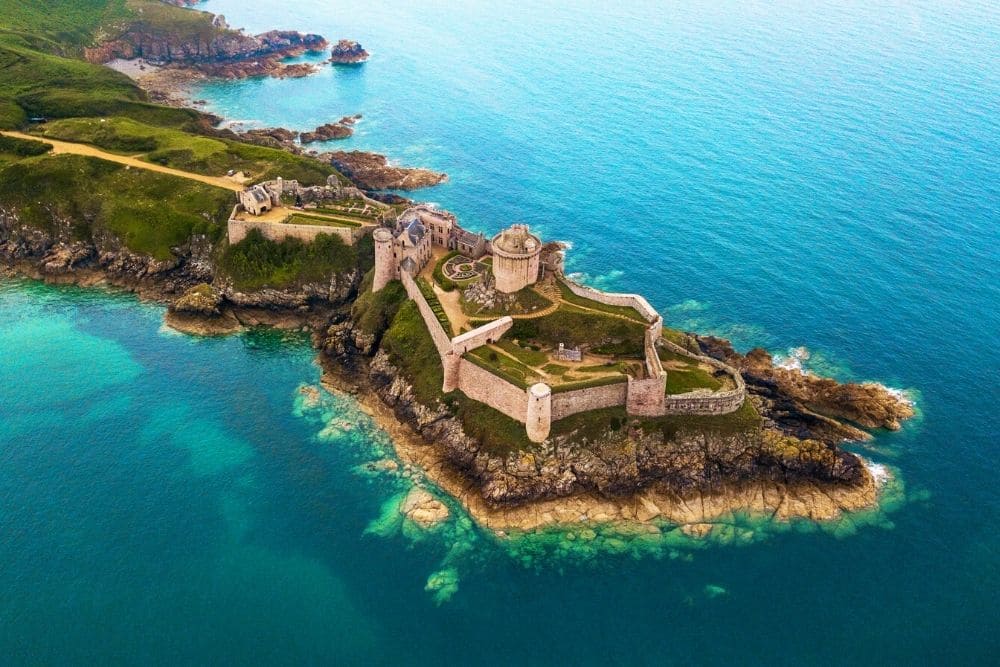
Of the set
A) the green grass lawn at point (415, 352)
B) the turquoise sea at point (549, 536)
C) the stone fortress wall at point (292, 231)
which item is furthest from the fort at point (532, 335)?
the turquoise sea at point (549, 536)

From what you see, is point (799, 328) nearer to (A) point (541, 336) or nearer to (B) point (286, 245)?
(A) point (541, 336)

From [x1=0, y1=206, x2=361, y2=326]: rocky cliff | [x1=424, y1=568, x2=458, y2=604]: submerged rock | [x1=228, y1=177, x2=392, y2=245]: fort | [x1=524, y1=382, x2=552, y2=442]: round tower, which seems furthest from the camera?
[x1=228, y1=177, x2=392, y2=245]: fort

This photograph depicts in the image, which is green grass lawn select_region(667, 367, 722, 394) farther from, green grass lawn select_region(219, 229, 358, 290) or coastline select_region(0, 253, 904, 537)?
green grass lawn select_region(219, 229, 358, 290)

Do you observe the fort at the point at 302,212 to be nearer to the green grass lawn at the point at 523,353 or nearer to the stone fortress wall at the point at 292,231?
the stone fortress wall at the point at 292,231

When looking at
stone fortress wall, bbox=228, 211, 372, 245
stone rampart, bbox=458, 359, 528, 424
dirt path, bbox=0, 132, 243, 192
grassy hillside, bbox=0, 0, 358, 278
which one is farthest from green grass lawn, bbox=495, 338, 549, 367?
dirt path, bbox=0, 132, 243, 192

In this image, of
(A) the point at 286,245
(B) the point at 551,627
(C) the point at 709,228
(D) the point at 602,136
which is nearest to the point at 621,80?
(D) the point at 602,136

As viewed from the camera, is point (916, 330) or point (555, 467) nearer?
point (555, 467)
